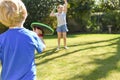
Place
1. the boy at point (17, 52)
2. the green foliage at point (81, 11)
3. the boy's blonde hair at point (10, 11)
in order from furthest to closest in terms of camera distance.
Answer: the green foliage at point (81, 11) → the boy at point (17, 52) → the boy's blonde hair at point (10, 11)

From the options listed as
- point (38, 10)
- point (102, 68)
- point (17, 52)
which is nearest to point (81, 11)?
point (38, 10)

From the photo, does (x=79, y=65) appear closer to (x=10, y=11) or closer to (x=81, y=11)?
(x=10, y=11)

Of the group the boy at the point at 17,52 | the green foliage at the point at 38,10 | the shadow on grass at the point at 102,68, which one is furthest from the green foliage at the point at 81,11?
the boy at the point at 17,52

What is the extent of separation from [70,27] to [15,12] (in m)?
19.1

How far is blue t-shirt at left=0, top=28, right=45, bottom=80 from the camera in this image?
3186mm

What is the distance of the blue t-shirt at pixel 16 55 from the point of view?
10.5 ft

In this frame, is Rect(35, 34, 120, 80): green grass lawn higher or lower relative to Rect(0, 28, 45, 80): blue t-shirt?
lower

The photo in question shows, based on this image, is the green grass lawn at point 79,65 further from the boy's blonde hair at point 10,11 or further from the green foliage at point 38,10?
the green foliage at point 38,10

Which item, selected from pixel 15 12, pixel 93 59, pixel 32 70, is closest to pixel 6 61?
pixel 32 70

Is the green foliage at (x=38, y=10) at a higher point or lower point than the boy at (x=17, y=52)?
lower

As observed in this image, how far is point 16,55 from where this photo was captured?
3.20 metres

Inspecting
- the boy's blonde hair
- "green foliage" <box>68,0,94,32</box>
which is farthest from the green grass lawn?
"green foliage" <box>68,0,94,32</box>

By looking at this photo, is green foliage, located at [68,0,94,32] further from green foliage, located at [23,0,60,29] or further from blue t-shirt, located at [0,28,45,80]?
blue t-shirt, located at [0,28,45,80]

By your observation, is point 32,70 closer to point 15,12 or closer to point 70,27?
point 15,12
